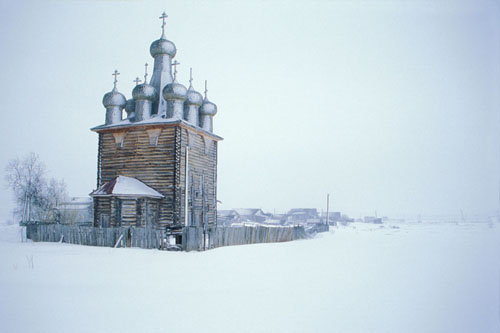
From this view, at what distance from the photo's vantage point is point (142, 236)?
18859 millimetres

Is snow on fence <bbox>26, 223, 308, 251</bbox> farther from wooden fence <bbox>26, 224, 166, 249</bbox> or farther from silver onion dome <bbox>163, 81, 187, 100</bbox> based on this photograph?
silver onion dome <bbox>163, 81, 187, 100</bbox>

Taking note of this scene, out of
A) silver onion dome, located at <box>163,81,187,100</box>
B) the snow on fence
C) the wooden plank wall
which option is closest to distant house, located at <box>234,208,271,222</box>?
the wooden plank wall

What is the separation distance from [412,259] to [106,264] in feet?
36.7

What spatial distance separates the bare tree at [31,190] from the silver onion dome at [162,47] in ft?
49.4

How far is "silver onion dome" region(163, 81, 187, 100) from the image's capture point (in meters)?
24.2

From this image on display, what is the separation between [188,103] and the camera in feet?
83.9

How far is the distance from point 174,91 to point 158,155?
4006 millimetres

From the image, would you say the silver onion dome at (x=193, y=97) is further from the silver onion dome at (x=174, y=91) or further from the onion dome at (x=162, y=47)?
the onion dome at (x=162, y=47)

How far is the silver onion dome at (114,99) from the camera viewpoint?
2575cm

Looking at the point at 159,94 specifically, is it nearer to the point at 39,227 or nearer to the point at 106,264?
the point at 39,227

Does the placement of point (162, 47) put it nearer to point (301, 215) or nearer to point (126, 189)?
point (126, 189)

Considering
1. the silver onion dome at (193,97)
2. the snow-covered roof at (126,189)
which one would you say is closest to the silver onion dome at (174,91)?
the silver onion dome at (193,97)

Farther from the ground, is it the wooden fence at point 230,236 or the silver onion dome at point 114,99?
the silver onion dome at point 114,99

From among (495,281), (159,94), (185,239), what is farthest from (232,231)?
(495,281)
